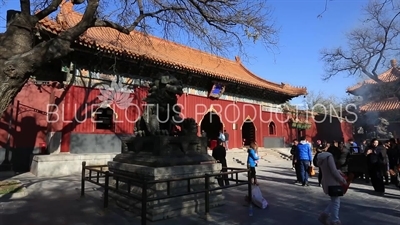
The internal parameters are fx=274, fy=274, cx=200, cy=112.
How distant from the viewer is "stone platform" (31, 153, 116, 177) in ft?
28.8

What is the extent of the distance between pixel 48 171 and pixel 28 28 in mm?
6015

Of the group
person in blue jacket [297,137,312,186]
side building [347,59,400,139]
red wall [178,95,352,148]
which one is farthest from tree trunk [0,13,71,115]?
side building [347,59,400,139]

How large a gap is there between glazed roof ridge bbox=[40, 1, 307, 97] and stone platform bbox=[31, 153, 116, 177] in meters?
3.86

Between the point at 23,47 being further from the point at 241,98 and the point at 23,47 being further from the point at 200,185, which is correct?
the point at 241,98

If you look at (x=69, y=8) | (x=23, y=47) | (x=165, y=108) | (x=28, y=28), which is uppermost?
(x=69, y=8)

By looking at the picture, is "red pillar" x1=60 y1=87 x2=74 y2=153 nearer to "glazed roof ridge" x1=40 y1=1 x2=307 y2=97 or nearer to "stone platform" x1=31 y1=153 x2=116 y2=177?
"stone platform" x1=31 y1=153 x2=116 y2=177

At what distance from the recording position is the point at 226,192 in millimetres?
6629

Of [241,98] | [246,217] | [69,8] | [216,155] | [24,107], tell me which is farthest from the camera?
[241,98]

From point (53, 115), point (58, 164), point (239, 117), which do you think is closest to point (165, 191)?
point (58, 164)

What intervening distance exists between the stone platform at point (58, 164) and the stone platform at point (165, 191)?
472 centimetres

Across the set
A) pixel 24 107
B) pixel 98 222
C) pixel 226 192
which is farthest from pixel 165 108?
pixel 24 107

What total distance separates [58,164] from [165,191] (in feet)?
20.6

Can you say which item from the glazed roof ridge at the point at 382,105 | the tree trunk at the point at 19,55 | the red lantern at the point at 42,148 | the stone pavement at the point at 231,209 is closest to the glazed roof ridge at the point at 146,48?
the red lantern at the point at 42,148

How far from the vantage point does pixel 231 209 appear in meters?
5.00
